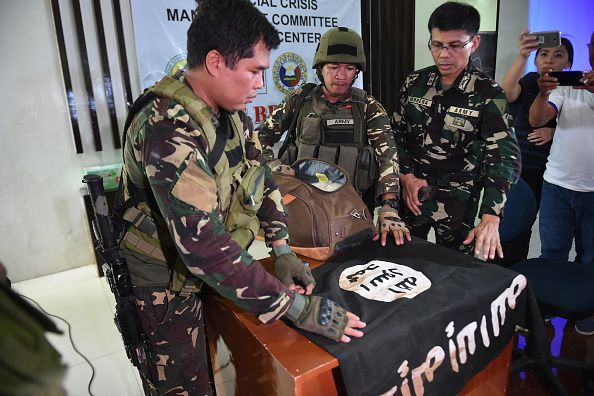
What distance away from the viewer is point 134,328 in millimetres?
1120

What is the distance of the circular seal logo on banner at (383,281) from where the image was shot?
3.44ft

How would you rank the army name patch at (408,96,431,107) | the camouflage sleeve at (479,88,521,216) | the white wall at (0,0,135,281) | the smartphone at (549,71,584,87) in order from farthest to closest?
the white wall at (0,0,135,281)
the smartphone at (549,71,584,87)
the army name patch at (408,96,431,107)
the camouflage sleeve at (479,88,521,216)

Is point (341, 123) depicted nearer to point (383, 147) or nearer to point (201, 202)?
point (383, 147)

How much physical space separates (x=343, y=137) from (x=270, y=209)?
2.38 ft

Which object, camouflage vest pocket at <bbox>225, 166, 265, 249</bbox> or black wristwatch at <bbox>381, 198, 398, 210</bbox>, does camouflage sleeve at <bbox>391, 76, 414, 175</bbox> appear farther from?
camouflage vest pocket at <bbox>225, 166, 265, 249</bbox>

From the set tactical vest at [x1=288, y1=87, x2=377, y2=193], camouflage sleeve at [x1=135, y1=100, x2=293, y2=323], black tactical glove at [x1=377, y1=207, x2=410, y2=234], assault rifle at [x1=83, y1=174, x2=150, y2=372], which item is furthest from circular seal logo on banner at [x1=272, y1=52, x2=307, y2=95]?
camouflage sleeve at [x1=135, y1=100, x2=293, y2=323]

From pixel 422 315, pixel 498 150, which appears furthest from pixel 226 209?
pixel 498 150

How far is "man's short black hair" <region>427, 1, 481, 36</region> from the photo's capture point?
1.57 meters

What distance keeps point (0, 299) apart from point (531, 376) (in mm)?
1964

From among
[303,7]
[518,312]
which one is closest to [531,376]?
[518,312]

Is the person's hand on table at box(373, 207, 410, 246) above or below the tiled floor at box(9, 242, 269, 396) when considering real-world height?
above

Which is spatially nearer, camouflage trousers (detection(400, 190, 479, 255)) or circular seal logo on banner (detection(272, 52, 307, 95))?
camouflage trousers (detection(400, 190, 479, 255))

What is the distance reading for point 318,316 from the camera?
0.91m

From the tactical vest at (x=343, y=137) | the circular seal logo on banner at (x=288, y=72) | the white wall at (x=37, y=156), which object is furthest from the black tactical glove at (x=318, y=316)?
the circular seal logo on banner at (x=288, y=72)
